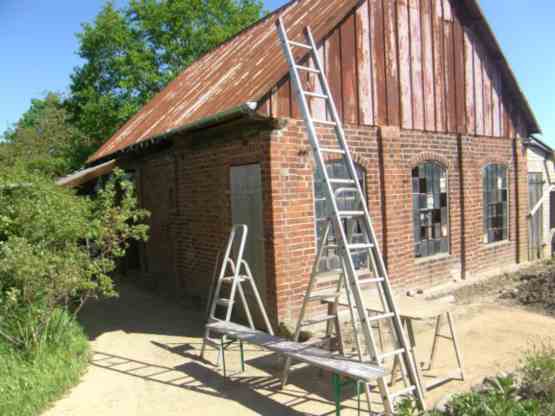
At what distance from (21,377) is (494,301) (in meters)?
7.45

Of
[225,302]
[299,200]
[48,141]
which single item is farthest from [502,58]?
[48,141]

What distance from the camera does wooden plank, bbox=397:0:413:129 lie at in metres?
8.05

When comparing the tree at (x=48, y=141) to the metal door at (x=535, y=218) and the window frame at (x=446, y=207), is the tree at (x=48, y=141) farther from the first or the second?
the metal door at (x=535, y=218)

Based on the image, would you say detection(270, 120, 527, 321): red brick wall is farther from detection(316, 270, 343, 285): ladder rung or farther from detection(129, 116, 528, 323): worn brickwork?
detection(316, 270, 343, 285): ladder rung

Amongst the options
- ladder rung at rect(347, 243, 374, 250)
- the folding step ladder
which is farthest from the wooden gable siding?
ladder rung at rect(347, 243, 374, 250)

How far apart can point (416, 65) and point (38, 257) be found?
271 inches

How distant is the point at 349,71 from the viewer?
23.8 ft

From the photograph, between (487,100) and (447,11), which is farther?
(487,100)

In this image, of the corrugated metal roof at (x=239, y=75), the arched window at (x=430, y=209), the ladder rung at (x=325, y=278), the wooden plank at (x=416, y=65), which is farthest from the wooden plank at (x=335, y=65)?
the ladder rung at (x=325, y=278)

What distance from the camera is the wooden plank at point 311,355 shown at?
12.3 feet

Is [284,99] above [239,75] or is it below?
below

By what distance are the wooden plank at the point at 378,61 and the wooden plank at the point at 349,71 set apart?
0.45 meters

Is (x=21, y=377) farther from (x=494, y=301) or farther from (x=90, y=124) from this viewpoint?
(x=90, y=124)

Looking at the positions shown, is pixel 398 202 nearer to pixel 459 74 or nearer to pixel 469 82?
pixel 459 74
